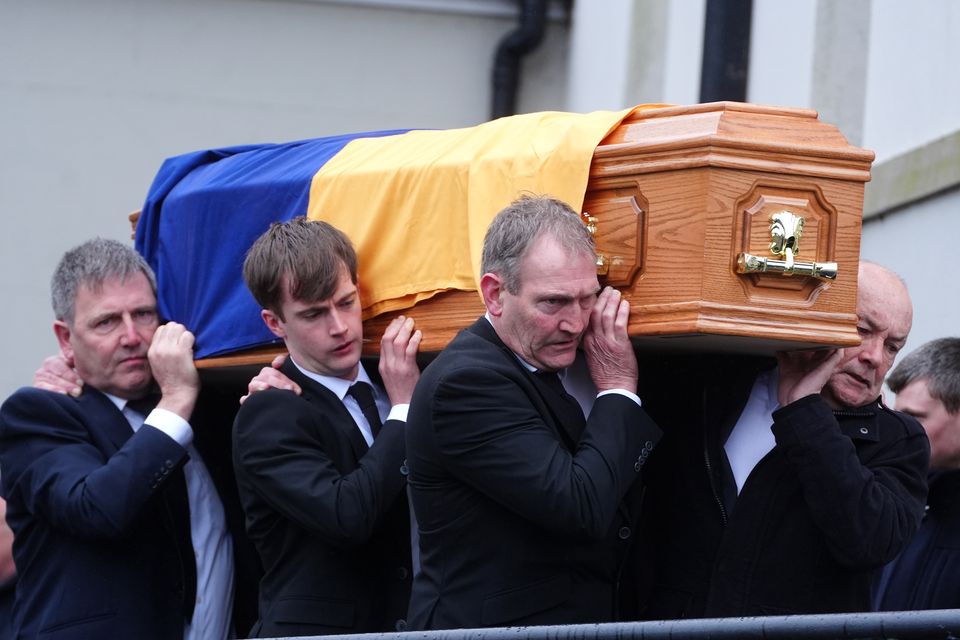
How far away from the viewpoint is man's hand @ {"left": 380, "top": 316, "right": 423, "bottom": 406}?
3857 mm

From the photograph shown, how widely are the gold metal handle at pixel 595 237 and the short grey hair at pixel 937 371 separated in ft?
4.12

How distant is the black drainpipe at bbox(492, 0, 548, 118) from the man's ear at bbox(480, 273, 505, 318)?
6839mm

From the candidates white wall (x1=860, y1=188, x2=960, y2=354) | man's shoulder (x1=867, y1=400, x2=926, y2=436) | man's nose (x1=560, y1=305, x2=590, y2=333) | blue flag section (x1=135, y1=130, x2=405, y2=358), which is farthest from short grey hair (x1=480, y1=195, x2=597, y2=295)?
white wall (x1=860, y1=188, x2=960, y2=354)

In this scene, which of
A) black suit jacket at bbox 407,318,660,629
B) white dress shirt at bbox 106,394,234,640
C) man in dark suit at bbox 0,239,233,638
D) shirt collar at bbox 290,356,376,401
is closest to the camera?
black suit jacket at bbox 407,318,660,629

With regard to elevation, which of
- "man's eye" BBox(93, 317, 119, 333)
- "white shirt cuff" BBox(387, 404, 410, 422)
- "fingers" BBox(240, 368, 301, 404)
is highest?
"man's eye" BBox(93, 317, 119, 333)

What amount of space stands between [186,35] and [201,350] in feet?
19.8

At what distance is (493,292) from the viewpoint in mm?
3389

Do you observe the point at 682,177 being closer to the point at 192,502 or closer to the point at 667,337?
the point at 667,337

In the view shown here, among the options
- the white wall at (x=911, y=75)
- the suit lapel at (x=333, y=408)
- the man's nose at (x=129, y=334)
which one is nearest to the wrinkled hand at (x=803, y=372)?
the suit lapel at (x=333, y=408)

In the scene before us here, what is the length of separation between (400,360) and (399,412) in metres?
0.14

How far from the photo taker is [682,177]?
135 inches

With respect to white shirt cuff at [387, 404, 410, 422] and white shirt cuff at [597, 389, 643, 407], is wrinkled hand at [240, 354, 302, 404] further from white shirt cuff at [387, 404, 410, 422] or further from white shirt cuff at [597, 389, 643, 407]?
white shirt cuff at [597, 389, 643, 407]

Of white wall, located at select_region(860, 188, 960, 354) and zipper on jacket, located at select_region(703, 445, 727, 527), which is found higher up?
white wall, located at select_region(860, 188, 960, 354)

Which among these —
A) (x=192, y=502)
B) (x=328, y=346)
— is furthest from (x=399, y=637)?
(x=192, y=502)
